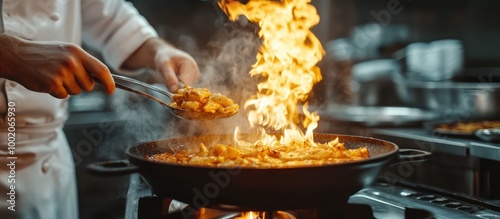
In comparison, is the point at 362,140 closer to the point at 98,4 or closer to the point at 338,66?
the point at 98,4

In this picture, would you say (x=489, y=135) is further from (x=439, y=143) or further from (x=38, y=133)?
(x=38, y=133)

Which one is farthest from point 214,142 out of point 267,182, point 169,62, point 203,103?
point 267,182

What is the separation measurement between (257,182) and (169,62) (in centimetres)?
111

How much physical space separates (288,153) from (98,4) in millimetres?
1411

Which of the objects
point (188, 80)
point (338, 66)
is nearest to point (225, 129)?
point (188, 80)

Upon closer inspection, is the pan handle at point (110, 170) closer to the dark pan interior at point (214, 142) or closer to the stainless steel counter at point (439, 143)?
the dark pan interior at point (214, 142)

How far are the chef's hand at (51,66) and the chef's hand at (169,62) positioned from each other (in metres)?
0.63

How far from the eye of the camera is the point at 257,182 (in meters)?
1.35

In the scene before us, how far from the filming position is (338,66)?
5781mm

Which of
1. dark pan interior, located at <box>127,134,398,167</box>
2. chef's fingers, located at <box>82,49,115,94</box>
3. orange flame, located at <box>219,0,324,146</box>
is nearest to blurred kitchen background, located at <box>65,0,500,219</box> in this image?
orange flame, located at <box>219,0,324,146</box>

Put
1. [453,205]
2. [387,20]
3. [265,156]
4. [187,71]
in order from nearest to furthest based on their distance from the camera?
1. [265,156]
2. [453,205]
3. [187,71]
4. [387,20]

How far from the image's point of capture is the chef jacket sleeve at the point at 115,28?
2574mm

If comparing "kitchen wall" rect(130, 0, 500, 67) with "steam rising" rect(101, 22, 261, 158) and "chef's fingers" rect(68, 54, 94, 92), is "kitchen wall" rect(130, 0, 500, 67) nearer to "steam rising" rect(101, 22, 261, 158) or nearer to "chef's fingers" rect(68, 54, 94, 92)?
"steam rising" rect(101, 22, 261, 158)

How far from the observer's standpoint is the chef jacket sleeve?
2.57 meters
